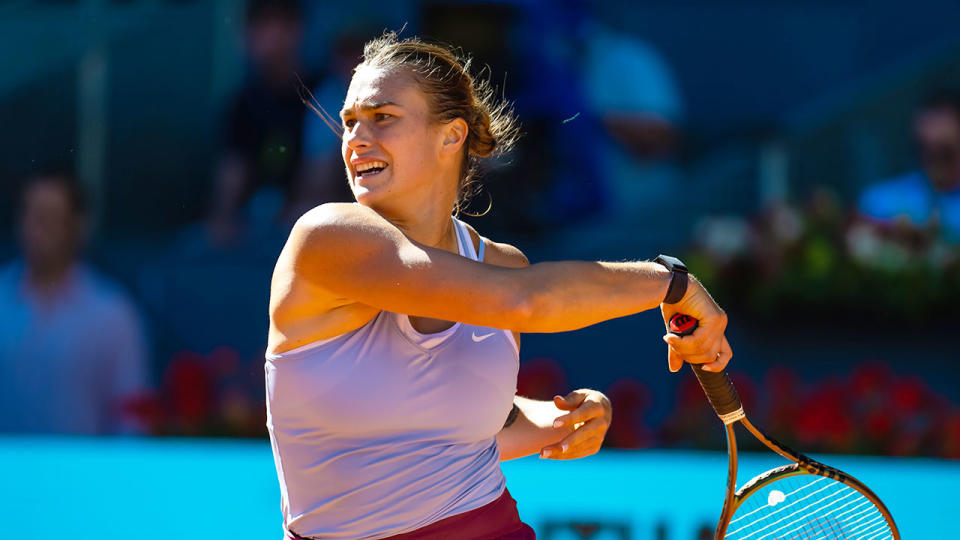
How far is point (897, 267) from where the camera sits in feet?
16.4

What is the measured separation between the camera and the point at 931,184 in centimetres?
507

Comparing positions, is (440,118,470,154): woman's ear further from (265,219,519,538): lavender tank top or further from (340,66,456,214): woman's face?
(265,219,519,538): lavender tank top

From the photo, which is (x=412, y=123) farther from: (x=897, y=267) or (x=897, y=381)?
(x=897, y=267)

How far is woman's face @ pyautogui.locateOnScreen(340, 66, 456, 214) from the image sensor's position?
6.49ft

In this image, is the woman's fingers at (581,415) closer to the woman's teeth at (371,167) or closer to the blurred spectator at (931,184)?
the woman's teeth at (371,167)

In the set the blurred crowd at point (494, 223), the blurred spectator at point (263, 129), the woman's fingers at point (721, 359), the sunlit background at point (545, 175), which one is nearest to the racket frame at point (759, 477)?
the woman's fingers at point (721, 359)

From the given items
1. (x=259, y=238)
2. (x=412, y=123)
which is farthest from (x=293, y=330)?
(x=259, y=238)

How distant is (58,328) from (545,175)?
2.20 m

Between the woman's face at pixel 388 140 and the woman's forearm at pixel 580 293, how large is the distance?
282 mm

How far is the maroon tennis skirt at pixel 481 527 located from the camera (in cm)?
195

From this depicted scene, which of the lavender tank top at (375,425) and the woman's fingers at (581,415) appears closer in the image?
the lavender tank top at (375,425)

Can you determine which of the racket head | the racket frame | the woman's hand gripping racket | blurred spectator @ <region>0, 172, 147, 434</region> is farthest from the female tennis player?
blurred spectator @ <region>0, 172, 147, 434</region>

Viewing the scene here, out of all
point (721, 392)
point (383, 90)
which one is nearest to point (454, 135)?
point (383, 90)

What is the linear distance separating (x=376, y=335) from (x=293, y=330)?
0.13 m
